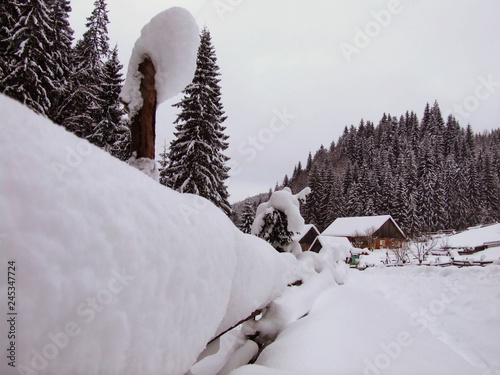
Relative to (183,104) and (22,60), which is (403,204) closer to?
(183,104)

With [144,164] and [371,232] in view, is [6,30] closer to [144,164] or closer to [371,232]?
[144,164]

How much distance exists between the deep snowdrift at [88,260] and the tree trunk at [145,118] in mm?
699

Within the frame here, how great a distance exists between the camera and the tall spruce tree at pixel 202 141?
51.1ft

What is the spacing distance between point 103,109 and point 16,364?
791 inches

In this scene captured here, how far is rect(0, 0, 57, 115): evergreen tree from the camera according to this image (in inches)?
523

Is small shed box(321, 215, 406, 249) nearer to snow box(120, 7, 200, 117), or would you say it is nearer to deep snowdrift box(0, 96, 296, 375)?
snow box(120, 7, 200, 117)

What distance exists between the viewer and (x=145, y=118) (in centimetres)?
148

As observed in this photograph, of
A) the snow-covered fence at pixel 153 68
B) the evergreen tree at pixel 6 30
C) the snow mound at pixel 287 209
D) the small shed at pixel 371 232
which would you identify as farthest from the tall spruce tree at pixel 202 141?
the small shed at pixel 371 232

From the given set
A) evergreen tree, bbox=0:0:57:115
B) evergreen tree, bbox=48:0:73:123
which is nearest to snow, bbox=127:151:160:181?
evergreen tree, bbox=0:0:57:115

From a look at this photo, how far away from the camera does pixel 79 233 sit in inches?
21.6

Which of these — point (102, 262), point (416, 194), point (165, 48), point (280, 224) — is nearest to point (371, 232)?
point (416, 194)

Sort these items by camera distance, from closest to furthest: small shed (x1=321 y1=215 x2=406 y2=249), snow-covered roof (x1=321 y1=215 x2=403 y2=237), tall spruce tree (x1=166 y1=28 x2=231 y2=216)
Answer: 1. tall spruce tree (x1=166 y1=28 x2=231 y2=216)
2. small shed (x1=321 y1=215 x2=406 y2=249)
3. snow-covered roof (x1=321 y1=215 x2=403 y2=237)

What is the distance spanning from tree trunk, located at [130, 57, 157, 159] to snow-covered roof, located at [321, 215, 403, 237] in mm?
48960

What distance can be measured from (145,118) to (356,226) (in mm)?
51403
